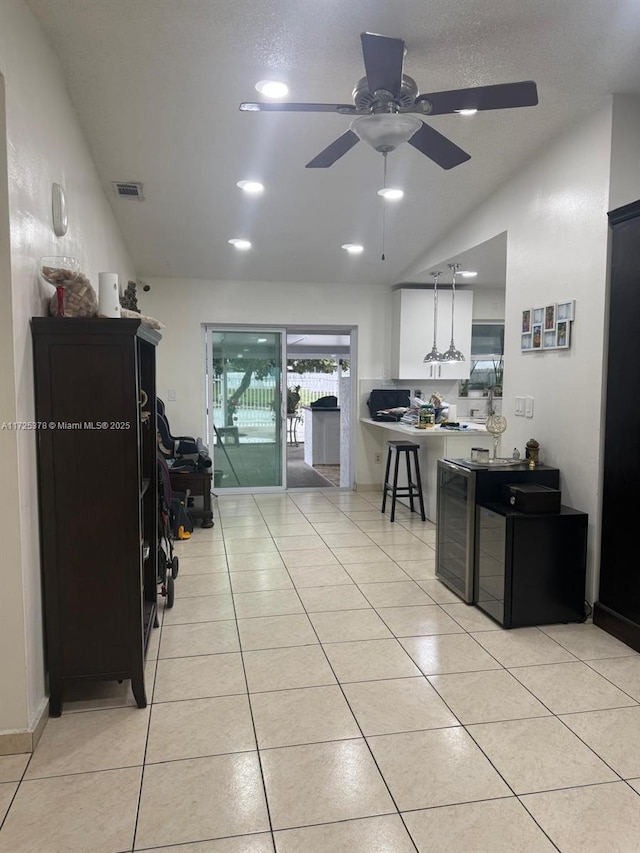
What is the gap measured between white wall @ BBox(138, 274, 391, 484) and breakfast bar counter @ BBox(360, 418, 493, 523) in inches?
51.3

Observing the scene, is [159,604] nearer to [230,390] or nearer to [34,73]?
[34,73]

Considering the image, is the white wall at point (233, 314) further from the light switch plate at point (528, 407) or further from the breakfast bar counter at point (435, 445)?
the light switch plate at point (528, 407)

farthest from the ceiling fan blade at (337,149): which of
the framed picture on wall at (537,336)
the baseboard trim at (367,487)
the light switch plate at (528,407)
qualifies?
the baseboard trim at (367,487)

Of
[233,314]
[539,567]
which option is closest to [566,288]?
[539,567]

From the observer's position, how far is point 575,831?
166 centimetres

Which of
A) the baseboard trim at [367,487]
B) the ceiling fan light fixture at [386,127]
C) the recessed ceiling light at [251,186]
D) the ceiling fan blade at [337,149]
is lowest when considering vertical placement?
the baseboard trim at [367,487]

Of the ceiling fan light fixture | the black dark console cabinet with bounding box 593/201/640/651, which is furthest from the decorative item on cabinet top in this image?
the ceiling fan light fixture

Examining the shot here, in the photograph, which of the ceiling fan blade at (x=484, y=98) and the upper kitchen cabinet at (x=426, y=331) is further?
the upper kitchen cabinet at (x=426, y=331)

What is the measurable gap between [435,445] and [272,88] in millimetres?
3374

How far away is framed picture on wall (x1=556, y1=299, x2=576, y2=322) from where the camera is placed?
3182 mm

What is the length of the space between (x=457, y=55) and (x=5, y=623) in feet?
9.84

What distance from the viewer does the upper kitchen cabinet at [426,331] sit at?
20.2ft

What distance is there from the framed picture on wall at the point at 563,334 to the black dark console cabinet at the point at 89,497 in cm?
236

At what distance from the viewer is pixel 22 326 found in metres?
1.99
